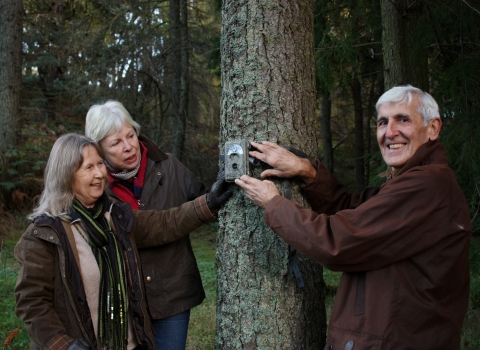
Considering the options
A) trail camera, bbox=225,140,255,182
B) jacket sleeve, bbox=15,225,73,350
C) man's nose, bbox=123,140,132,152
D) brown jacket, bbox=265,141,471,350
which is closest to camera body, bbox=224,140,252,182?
trail camera, bbox=225,140,255,182

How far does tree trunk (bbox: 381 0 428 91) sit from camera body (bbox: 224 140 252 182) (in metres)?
3.54

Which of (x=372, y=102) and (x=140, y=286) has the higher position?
(x=372, y=102)

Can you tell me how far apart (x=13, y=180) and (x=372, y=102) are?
28.8 ft

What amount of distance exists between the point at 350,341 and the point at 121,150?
5.72 feet

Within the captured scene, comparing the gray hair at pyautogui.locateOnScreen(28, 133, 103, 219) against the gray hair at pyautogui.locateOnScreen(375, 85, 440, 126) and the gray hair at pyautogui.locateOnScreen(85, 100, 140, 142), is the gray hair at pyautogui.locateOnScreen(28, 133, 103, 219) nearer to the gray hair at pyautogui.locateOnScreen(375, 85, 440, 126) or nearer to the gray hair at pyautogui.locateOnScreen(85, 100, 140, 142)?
the gray hair at pyautogui.locateOnScreen(85, 100, 140, 142)

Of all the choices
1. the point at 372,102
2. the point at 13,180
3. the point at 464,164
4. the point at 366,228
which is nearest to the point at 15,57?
the point at 13,180

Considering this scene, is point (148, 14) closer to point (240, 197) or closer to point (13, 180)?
point (13, 180)

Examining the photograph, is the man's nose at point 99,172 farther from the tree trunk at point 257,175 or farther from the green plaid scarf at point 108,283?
the tree trunk at point 257,175

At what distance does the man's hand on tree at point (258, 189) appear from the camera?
258 centimetres

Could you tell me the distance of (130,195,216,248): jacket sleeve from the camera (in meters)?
3.00

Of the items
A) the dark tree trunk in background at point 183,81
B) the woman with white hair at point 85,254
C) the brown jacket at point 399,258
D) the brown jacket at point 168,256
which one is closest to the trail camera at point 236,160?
the woman with white hair at point 85,254

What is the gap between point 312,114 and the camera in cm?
297

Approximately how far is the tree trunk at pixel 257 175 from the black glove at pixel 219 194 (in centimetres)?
5

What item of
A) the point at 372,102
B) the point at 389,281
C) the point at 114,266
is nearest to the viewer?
the point at 389,281
